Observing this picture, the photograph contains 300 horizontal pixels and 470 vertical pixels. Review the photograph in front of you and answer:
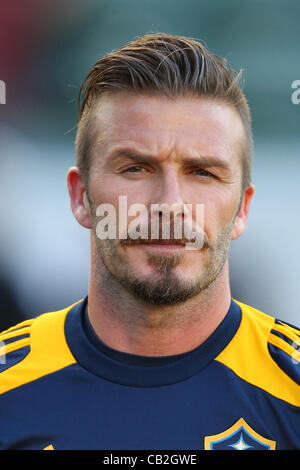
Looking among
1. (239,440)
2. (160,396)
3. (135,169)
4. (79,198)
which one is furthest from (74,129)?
(239,440)

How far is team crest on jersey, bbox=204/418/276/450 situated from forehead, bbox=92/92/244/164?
0.89m

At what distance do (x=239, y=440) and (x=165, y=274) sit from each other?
58 cm

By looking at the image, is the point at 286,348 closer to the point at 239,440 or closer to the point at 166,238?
the point at 239,440

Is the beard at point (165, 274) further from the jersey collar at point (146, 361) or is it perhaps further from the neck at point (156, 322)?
the jersey collar at point (146, 361)

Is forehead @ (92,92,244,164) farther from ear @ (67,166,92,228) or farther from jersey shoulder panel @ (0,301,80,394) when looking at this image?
jersey shoulder panel @ (0,301,80,394)

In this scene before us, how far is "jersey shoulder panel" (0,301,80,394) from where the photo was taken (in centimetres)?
198

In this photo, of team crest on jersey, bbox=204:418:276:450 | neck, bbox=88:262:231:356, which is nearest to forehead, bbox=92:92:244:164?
neck, bbox=88:262:231:356

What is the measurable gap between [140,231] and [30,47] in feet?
18.0

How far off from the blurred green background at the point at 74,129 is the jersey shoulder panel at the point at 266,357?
2.89 metres

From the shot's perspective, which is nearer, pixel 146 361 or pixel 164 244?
pixel 164 244

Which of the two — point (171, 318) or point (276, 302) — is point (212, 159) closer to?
point (171, 318)

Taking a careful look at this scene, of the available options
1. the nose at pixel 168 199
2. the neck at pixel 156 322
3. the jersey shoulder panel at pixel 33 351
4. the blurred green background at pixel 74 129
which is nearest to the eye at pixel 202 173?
the nose at pixel 168 199

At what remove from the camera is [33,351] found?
2090 mm

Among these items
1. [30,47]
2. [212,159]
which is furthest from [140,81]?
[30,47]
